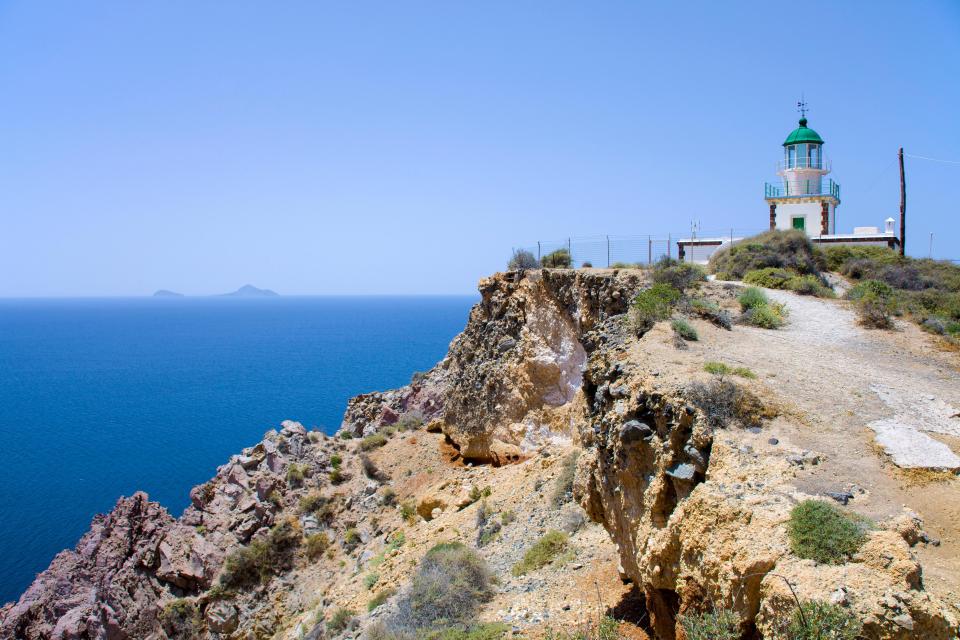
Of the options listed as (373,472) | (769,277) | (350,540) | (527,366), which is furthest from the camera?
(373,472)

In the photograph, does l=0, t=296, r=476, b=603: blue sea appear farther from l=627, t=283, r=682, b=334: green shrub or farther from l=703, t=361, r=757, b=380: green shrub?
l=703, t=361, r=757, b=380: green shrub

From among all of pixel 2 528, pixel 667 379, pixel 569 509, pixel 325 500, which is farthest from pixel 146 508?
pixel 667 379

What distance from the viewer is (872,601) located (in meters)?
4.96

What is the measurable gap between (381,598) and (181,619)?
8.83 metres

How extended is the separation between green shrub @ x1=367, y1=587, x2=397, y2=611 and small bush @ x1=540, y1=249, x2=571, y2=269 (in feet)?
43.1

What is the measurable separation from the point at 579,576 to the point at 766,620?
5470 mm

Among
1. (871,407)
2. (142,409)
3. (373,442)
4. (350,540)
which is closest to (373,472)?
(373,442)

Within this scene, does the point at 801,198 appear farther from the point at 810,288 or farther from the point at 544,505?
the point at 544,505

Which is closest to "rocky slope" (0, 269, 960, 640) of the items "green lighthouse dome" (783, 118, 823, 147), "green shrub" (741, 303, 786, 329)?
"green shrub" (741, 303, 786, 329)

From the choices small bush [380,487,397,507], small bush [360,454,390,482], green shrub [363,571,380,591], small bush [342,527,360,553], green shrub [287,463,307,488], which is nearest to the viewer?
green shrub [363,571,380,591]

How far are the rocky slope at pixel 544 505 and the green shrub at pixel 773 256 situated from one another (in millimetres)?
4524

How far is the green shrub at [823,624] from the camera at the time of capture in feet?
15.6

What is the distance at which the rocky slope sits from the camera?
6.00 m

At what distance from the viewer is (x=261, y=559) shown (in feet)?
64.4
